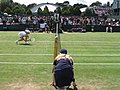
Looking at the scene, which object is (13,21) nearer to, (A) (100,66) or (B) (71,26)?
(B) (71,26)

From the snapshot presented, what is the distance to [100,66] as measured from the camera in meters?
14.4

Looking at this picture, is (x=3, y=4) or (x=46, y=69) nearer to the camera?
(x=46, y=69)

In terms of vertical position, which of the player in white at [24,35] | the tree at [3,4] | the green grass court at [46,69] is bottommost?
the green grass court at [46,69]

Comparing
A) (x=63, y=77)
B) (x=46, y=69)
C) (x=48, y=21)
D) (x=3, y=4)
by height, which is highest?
(x=3, y=4)

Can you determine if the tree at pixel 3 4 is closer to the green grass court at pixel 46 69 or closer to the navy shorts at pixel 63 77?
the green grass court at pixel 46 69

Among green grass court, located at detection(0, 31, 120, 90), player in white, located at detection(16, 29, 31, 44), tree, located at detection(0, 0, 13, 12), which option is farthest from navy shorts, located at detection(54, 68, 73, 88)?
tree, located at detection(0, 0, 13, 12)

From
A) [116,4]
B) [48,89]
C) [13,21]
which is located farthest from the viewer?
[116,4]

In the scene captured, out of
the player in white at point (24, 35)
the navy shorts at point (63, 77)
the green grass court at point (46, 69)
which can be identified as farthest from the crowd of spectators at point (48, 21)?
the navy shorts at point (63, 77)

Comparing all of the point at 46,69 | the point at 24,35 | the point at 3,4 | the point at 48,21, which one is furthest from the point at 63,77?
the point at 3,4

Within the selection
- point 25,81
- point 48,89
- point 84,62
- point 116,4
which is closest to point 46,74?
point 25,81

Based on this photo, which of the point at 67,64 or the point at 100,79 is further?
the point at 100,79

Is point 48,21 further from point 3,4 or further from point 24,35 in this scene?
point 3,4

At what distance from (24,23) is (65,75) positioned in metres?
31.7

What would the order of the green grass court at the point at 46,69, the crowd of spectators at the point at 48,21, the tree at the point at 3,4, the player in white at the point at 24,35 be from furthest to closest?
the tree at the point at 3,4 → the crowd of spectators at the point at 48,21 → the player in white at the point at 24,35 → the green grass court at the point at 46,69
